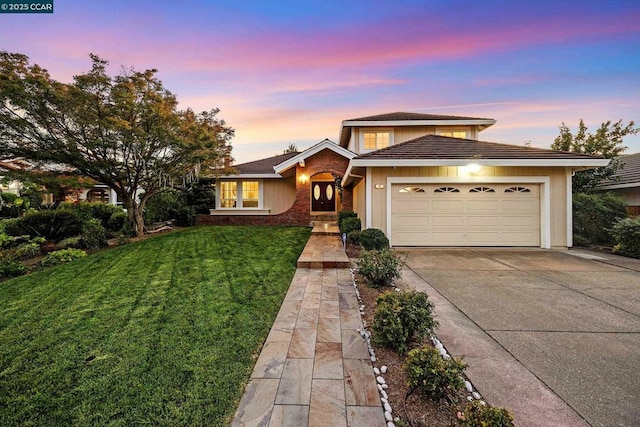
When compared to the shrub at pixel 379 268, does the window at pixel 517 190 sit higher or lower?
higher

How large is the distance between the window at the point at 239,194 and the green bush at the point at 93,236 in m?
6.73

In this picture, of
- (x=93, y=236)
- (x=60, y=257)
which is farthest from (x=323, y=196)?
(x=60, y=257)

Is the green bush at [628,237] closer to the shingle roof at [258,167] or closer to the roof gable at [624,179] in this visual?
the roof gable at [624,179]

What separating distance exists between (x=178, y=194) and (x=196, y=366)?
1360 centimetres

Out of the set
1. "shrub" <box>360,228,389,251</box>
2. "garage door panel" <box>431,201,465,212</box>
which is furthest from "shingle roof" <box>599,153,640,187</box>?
"shrub" <box>360,228,389,251</box>

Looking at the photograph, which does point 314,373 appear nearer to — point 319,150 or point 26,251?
point 26,251

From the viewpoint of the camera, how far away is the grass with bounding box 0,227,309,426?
187 centimetres

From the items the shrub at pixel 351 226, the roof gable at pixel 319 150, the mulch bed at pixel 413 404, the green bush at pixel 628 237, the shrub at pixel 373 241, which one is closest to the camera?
the mulch bed at pixel 413 404

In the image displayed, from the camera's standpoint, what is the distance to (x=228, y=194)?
1488 centimetres

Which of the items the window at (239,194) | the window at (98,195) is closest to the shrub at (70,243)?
the window at (239,194)

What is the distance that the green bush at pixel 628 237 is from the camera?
6.84 m

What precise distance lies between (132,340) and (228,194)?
12.8 meters

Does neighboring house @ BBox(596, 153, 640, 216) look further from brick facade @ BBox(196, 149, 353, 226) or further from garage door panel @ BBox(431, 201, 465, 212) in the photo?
brick facade @ BBox(196, 149, 353, 226)

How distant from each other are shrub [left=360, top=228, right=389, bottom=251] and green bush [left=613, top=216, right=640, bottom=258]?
648 cm
